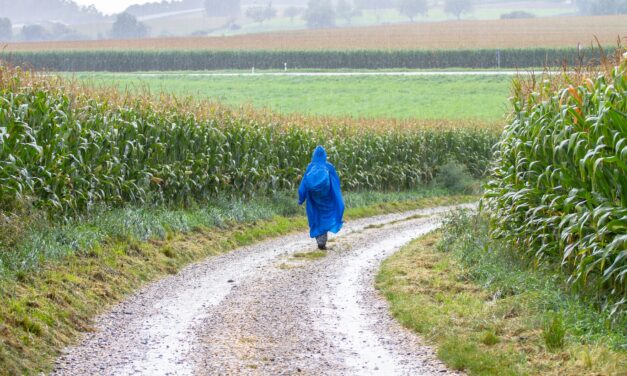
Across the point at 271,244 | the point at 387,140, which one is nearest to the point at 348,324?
the point at 271,244

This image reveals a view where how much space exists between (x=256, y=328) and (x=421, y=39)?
85367 millimetres

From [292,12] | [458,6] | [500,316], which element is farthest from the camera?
[292,12]

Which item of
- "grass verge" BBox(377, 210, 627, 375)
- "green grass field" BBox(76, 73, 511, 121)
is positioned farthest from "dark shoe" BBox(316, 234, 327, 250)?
"green grass field" BBox(76, 73, 511, 121)

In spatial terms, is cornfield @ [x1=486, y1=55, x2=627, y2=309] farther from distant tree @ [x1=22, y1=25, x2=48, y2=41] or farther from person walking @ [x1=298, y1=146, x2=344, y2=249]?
distant tree @ [x1=22, y1=25, x2=48, y2=41]

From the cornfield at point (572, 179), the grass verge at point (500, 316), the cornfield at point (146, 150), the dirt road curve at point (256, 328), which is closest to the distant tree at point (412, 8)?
the cornfield at point (146, 150)

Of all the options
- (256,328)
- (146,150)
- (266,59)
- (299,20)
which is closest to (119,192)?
(146,150)

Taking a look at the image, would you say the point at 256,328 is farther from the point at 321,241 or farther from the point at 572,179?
the point at 321,241

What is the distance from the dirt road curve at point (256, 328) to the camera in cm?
852

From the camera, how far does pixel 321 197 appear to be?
57.3 feet

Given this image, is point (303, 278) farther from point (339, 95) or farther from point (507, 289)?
point (339, 95)

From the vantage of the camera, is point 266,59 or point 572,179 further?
point 266,59

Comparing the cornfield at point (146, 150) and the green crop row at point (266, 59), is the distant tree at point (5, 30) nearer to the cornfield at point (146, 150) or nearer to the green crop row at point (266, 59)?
the green crop row at point (266, 59)

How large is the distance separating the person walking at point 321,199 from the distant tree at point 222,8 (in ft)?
585

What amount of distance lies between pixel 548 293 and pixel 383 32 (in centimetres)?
10193
